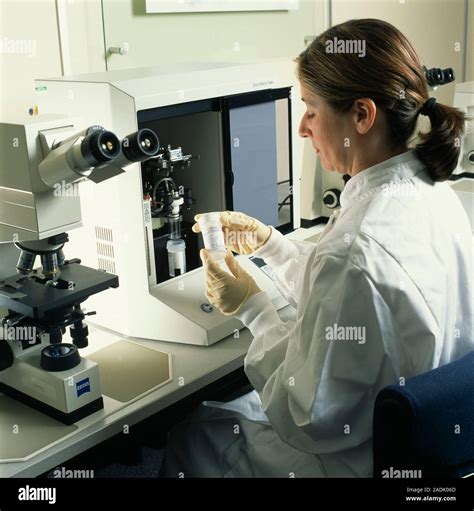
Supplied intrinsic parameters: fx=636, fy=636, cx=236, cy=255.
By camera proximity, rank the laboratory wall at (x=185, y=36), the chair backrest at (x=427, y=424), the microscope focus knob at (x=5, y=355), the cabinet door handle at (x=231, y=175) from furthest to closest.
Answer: the laboratory wall at (x=185, y=36) < the cabinet door handle at (x=231, y=175) < the microscope focus knob at (x=5, y=355) < the chair backrest at (x=427, y=424)

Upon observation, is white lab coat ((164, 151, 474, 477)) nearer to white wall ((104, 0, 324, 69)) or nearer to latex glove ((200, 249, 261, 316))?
latex glove ((200, 249, 261, 316))

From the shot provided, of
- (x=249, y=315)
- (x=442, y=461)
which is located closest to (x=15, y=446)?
(x=249, y=315)

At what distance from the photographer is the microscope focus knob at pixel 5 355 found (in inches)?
53.8

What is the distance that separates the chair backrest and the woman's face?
1.60ft

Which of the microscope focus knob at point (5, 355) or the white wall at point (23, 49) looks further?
the white wall at point (23, 49)

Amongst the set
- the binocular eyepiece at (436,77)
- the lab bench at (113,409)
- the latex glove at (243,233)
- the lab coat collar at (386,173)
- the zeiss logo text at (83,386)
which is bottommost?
the lab bench at (113,409)

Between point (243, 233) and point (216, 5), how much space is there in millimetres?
1006

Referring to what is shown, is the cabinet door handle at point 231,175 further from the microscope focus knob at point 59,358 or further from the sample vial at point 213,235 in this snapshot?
the microscope focus knob at point 59,358

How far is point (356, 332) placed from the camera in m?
1.13

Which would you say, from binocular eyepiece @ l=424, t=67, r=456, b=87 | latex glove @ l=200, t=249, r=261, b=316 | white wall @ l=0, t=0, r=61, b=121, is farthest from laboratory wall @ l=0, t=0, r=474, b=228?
latex glove @ l=200, t=249, r=261, b=316

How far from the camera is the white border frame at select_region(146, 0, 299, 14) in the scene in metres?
2.14

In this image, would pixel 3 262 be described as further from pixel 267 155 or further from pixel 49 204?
pixel 267 155

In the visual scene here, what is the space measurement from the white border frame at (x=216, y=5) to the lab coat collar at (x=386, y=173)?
3.87 ft

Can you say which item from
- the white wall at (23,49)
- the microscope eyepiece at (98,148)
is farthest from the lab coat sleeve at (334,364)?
the white wall at (23,49)
